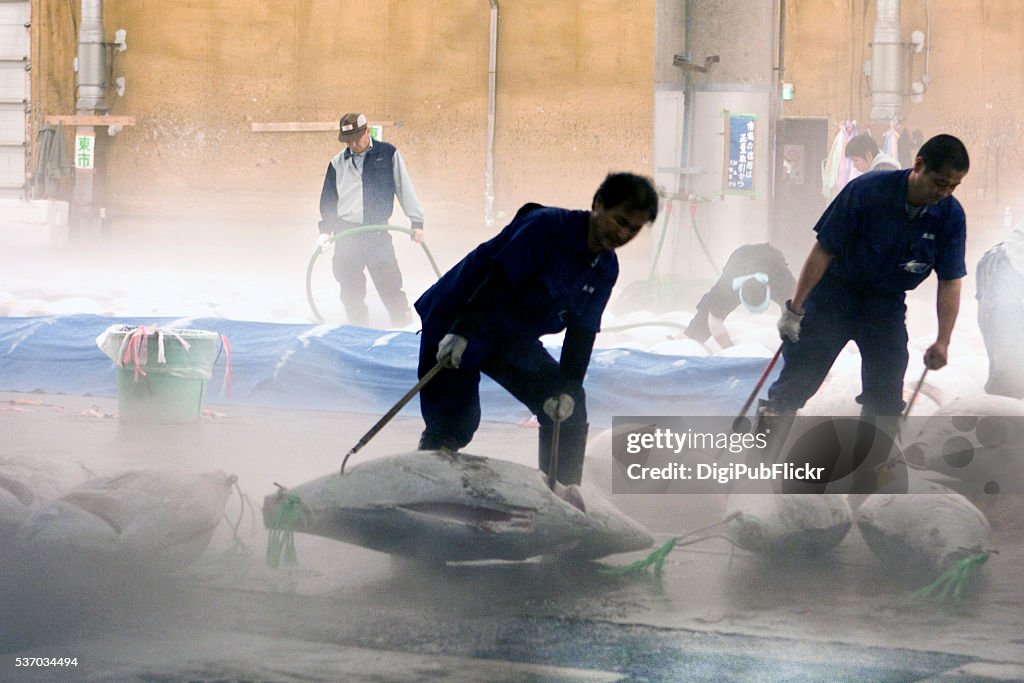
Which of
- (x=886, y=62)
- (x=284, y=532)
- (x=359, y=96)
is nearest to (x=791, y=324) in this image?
(x=284, y=532)

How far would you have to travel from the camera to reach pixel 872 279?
560 centimetres

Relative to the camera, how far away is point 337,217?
10.2 meters

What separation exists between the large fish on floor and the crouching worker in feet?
0.94

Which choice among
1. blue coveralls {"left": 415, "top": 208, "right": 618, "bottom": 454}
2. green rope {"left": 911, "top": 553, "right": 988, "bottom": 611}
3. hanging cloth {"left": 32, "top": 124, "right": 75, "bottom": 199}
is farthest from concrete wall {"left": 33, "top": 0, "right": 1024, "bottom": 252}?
green rope {"left": 911, "top": 553, "right": 988, "bottom": 611}

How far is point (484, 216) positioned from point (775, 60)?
21.1 feet

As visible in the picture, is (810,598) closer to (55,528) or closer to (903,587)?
(903,587)

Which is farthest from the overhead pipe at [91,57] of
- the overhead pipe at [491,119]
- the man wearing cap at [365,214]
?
the man wearing cap at [365,214]

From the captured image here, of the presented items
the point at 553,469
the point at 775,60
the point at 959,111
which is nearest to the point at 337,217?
the point at 775,60

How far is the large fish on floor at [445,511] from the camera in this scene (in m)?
4.72

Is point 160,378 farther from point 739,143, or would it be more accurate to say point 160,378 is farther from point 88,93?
point 88,93

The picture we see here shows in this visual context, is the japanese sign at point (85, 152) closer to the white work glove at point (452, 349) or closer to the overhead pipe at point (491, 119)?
the overhead pipe at point (491, 119)

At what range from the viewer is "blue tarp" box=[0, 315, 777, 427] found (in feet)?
26.5

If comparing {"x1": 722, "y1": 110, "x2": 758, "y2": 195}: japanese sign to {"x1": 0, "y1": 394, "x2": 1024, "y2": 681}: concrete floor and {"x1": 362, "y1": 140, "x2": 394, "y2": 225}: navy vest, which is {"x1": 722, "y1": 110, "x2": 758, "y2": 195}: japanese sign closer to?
{"x1": 362, "y1": 140, "x2": 394, "y2": 225}: navy vest

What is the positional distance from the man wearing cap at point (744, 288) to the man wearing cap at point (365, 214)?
2.09 metres
